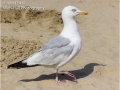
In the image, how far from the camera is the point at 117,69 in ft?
18.2

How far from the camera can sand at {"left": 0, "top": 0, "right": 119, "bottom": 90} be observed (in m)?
4.95

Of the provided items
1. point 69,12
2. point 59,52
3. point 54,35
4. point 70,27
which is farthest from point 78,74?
point 54,35

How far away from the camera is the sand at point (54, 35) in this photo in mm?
4945

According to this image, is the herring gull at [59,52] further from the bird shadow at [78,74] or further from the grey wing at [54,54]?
the bird shadow at [78,74]

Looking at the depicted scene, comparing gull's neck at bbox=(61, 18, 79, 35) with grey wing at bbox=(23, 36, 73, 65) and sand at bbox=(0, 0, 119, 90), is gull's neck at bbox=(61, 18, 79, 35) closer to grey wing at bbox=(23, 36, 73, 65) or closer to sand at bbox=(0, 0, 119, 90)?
grey wing at bbox=(23, 36, 73, 65)

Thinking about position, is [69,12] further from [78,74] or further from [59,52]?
[78,74]

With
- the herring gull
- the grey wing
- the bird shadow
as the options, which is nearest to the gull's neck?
the herring gull

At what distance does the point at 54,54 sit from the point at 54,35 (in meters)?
2.54

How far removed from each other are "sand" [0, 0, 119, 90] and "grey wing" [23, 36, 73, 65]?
432 millimetres

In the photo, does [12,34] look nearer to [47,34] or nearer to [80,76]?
[47,34]

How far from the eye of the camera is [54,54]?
15.5ft

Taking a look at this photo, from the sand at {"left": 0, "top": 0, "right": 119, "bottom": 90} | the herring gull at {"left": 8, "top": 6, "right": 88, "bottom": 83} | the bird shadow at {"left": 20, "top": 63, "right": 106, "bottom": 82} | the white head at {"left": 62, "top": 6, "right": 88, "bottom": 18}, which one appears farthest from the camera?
the bird shadow at {"left": 20, "top": 63, "right": 106, "bottom": 82}

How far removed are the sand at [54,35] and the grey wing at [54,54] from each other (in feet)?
1.42

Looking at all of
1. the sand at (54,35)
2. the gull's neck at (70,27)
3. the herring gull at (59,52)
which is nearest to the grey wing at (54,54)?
the herring gull at (59,52)
